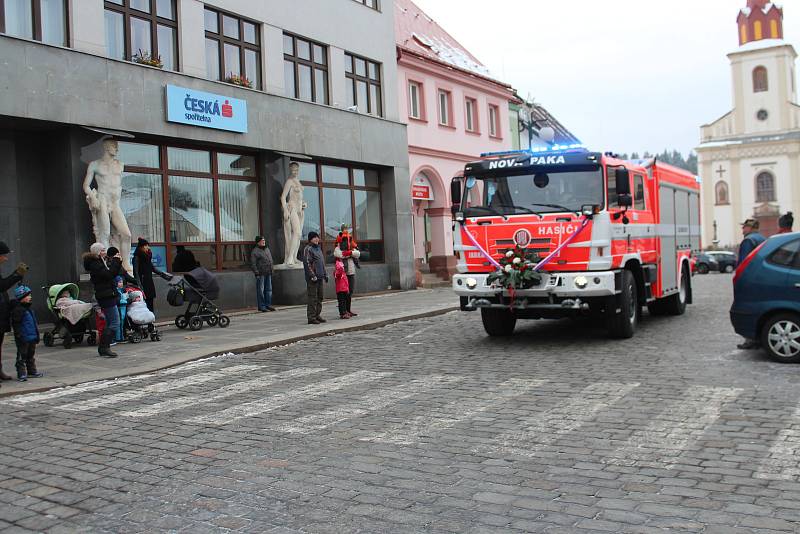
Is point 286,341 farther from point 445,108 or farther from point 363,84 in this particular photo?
point 445,108

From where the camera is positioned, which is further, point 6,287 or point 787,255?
point 787,255

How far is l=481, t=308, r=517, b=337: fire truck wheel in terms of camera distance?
43.2 ft

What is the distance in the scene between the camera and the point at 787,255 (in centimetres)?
1002

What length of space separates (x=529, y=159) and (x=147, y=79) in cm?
919

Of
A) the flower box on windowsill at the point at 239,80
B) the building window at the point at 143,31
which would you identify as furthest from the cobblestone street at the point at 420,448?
the flower box on windowsill at the point at 239,80

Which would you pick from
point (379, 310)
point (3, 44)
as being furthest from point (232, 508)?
point (379, 310)

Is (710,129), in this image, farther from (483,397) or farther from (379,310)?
(483,397)

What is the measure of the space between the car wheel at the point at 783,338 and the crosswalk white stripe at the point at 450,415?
3.14 m

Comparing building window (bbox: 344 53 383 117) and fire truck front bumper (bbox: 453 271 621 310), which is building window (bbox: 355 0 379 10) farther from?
fire truck front bumper (bbox: 453 271 621 310)

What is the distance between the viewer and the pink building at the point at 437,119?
94.8 feet

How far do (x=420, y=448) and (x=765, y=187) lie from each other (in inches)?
3247

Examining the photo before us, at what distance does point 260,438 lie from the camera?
680 cm

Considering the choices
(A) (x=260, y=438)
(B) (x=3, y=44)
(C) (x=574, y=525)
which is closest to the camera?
(C) (x=574, y=525)

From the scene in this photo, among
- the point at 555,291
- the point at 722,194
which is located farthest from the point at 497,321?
the point at 722,194
